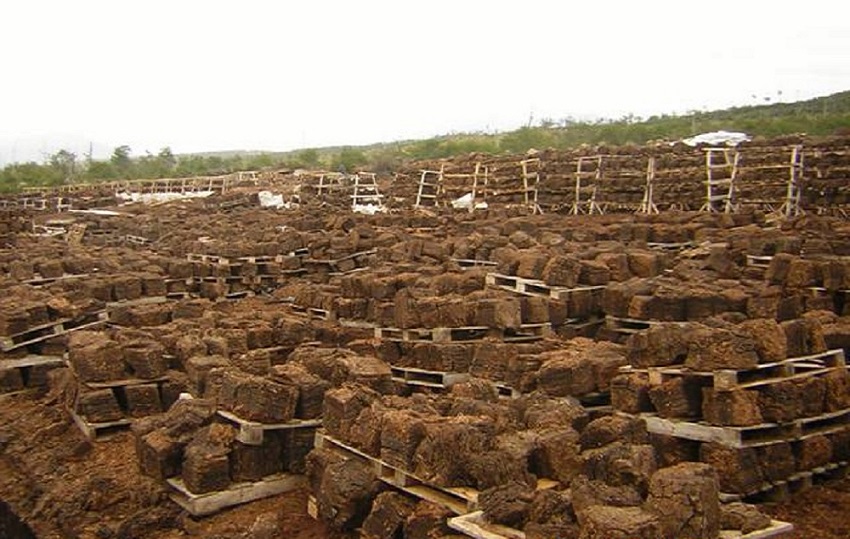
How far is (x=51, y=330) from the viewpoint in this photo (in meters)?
12.2

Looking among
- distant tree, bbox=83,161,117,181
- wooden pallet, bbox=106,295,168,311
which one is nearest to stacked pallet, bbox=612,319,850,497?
wooden pallet, bbox=106,295,168,311

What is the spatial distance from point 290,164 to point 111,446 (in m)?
52.8

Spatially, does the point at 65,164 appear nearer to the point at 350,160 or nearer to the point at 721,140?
the point at 350,160

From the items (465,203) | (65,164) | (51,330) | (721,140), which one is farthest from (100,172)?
(51,330)

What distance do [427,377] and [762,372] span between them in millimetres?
3778

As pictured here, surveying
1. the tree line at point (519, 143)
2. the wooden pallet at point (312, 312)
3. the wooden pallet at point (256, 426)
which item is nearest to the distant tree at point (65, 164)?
the tree line at point (519, 143)

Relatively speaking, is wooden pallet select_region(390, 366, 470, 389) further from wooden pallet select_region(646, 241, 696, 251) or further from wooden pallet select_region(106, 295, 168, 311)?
wooden pallet select_region(646, 241, 696, 251)

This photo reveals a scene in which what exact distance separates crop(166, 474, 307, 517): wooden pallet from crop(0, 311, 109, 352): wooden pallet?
5222mm

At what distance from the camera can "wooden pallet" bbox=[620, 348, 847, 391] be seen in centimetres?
704

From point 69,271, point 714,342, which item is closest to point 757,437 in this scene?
point 714,342

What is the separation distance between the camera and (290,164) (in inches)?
2387

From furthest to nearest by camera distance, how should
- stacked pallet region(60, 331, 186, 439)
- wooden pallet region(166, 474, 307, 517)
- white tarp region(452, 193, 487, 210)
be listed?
white tarp region(452, 193, 487, 210) < stacked pallet region(60, 331, 186, 439) < wooden pallet region(166, 474, 307, 517)

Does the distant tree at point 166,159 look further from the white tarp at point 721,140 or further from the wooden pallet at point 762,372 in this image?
the wooden pallet at point 762,372

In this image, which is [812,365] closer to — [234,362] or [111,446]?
[234,362]
